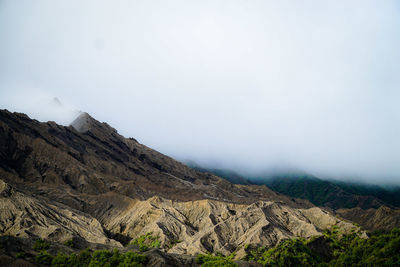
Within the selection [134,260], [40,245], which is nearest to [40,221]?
[40,245]

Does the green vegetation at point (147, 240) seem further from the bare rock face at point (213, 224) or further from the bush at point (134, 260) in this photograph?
the bush at point (134, 260)

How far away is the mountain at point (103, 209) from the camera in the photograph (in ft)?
281

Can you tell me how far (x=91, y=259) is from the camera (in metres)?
52.9

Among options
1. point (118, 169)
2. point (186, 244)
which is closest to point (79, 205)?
point (186, 244)

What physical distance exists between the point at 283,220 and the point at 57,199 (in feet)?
290

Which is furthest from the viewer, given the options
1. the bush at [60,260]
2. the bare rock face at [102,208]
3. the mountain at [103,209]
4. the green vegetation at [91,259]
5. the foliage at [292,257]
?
the bare rock face at [102,208]

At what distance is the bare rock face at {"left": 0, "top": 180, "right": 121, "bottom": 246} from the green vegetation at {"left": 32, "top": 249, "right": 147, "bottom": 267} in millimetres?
19402

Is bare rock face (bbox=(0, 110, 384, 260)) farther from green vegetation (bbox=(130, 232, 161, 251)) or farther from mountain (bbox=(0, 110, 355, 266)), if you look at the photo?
green vegetation (bbox=(130, 232, 161, 251))

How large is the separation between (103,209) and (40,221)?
4062 cm

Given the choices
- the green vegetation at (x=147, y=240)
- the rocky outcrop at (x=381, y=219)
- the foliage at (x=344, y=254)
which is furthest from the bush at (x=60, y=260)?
the rocky outcrop at (x=381, y=219)

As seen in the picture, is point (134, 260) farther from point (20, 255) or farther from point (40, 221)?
point (40, 221)

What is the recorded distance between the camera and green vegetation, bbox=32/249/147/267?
48406 millimetres

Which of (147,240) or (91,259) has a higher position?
(91,259)

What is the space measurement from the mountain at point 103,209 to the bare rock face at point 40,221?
0.24 metres
